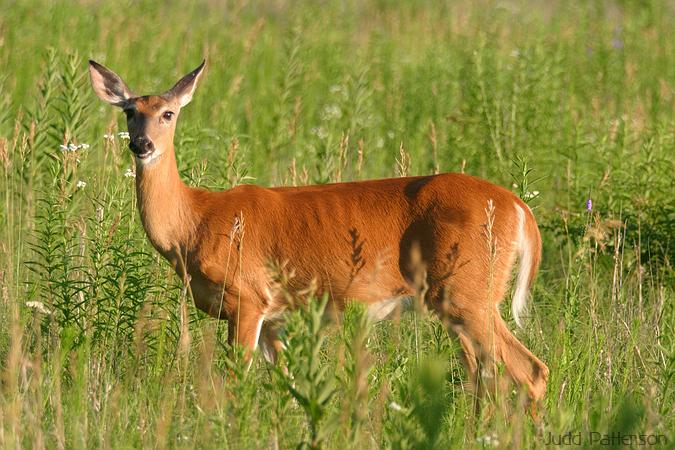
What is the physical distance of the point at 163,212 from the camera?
4934mm

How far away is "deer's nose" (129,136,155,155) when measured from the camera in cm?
481

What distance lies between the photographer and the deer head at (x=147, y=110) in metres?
4.89

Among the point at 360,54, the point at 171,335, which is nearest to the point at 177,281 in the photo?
the point at 171,335

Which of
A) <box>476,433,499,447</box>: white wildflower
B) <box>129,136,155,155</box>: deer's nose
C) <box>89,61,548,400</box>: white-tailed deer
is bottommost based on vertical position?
<box>476,433,499,447</box>: white wildflower

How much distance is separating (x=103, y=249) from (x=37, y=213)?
91.5 inches

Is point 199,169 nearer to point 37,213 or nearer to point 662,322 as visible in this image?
point 37,213

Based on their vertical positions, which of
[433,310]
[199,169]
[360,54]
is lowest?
[433,310]

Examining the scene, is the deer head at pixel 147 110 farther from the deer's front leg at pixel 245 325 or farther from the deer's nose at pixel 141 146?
the deer's front leg at pixel 245 325

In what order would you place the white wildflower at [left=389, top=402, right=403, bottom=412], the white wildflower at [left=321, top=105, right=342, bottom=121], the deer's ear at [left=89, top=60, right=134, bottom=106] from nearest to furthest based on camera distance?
the white wildflower at [left=389, top=402, right=403, bottom=412] < the deer's ear at [left=89, top=60, right=134, bottom=106] < the white wildflower at [left=321, top=105, right=342, bottom=121]

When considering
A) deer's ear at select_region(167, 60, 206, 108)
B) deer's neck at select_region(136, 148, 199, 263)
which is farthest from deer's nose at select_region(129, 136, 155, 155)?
deer's ear at select_region(167, 60, 206, 108)

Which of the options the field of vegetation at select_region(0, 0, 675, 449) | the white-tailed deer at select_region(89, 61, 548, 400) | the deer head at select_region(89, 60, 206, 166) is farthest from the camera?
the deer head at select_region(89, 60, 206, 166)

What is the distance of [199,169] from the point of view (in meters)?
5.58

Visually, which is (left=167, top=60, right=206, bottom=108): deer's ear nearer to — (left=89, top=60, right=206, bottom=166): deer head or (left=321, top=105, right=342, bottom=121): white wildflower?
(left=89, top=60, right=206, bottom=166): deer head

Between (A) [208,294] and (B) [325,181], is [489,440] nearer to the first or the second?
(A) [208,294]
